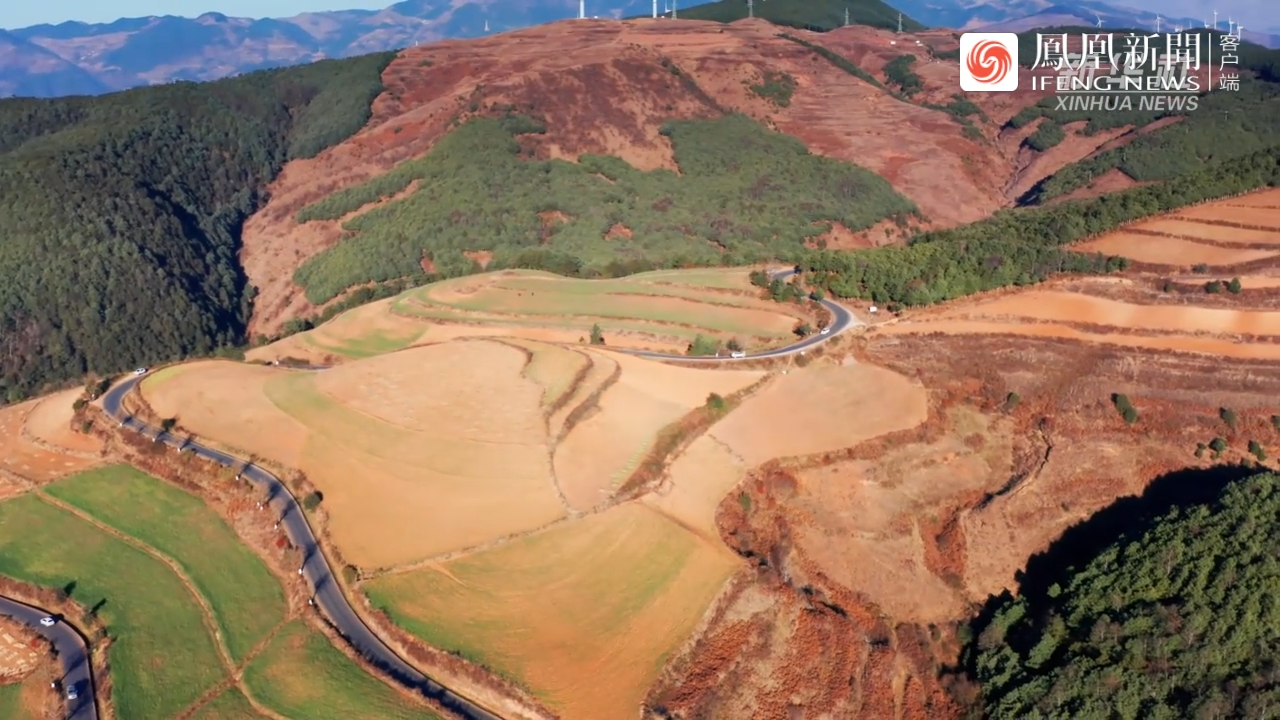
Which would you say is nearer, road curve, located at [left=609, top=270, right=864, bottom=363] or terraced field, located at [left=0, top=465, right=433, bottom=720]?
terraced field, located at [left=0, top=465, right=433, bottom=720]

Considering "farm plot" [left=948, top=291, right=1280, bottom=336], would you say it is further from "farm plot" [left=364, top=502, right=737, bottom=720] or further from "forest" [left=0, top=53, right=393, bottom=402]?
"forest" [left=0, top=53, right=393, bottom=402]

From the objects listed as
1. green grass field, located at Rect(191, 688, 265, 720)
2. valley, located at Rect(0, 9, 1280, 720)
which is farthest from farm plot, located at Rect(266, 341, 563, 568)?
green grass field, located at Rect(191, 688, 265, 720)

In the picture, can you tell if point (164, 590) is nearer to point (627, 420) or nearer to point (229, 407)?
point (229, 407)

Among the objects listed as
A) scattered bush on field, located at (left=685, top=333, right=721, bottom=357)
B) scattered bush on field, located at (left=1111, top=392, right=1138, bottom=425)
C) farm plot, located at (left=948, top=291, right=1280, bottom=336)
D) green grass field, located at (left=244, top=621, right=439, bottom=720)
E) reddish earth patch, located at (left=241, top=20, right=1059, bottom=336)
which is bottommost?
green grass field, located at (left=244, top=621, right=439, bottom=720)

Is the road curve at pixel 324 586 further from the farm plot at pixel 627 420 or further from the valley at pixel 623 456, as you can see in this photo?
the farm plot at pixel 627 420

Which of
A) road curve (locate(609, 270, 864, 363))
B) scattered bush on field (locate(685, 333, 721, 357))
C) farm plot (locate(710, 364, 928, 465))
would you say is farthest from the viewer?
scattered bush on field (locate(685, 333, 721, 357))

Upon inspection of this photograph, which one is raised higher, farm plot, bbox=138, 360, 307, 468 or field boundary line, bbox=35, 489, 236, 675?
farm plot, bbox=138, 360, 307, 468

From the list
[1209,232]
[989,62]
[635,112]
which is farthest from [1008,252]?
[989,62]

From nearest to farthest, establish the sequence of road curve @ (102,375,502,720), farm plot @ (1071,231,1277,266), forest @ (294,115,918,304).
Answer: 1. road curve @ (102,375,502,720)
2. farm plot @ (1071,231,1277,266)
3. forest @ (294,115,918,304)
